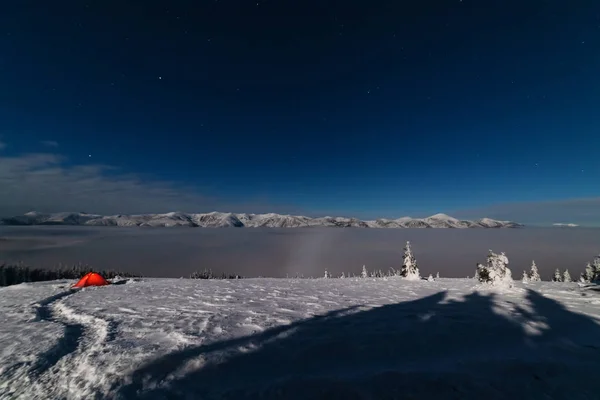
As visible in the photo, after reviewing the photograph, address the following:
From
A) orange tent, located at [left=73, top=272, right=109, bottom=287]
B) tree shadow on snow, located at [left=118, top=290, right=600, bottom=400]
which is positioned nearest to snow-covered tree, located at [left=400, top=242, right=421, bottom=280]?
tree shadow on snow, located at [left=118, top=290, right=600, bottom=400]

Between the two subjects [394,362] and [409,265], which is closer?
[394,362]

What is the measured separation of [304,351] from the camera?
207 inches

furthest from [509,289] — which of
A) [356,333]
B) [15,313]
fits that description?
[15,313]

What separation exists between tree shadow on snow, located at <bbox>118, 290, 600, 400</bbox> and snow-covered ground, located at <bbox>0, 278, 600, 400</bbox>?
2cm

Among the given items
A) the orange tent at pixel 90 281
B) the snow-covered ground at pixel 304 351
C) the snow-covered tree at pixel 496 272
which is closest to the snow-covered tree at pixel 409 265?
the snow-covered tree at pixel 496 272

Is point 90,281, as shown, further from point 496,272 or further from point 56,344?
point 496,272

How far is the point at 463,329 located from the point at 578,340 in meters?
2.20

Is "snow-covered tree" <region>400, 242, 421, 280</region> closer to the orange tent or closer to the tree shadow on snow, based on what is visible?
the tree shadow on snow

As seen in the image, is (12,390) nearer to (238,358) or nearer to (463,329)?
(238,358)

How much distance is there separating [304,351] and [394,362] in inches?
69.1

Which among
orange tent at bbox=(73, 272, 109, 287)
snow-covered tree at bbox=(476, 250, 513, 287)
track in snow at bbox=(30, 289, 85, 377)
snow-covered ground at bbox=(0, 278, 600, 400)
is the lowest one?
orange tent at bbox=(73, 272, 109, 287)

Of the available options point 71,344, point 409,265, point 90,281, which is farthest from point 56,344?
point 409,265

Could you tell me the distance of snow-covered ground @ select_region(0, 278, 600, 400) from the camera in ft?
12.8

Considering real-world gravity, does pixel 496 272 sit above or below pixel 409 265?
above
